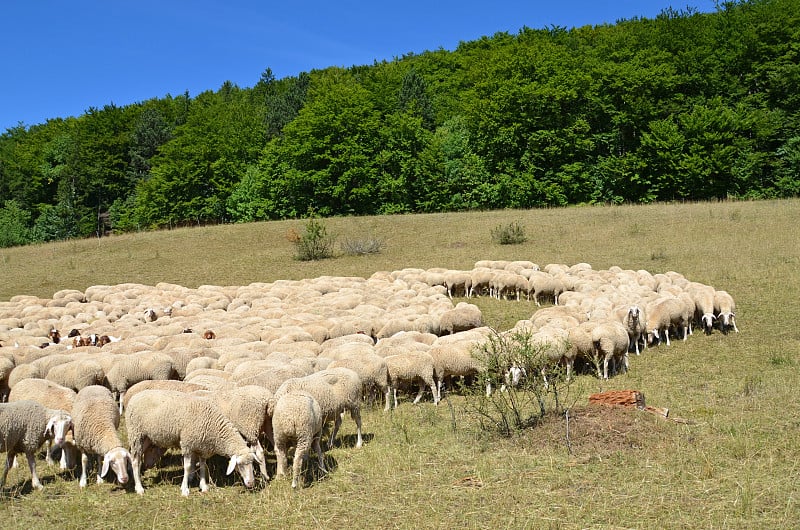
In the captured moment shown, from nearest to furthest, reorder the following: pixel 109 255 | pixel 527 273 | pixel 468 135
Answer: pixel 527 273, pixel 109 255, pixel 468 135

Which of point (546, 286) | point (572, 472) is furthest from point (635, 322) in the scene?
point (572, 472)

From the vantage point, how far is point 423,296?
20812 millimetres

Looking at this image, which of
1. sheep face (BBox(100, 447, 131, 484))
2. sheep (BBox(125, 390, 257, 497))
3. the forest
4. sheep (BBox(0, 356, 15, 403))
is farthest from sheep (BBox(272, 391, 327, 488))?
the forest

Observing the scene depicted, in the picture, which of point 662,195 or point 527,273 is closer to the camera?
point 527,273

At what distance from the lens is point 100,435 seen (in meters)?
8.72

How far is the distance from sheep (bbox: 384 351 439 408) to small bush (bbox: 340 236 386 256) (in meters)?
22.0

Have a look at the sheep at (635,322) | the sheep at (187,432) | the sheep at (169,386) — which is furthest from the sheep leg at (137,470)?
the sheep at (635,322)

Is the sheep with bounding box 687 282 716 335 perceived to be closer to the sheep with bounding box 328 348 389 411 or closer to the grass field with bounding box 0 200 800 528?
the grass field with bounding box 0 200 800 528

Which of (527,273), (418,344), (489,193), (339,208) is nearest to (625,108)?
(489,193)

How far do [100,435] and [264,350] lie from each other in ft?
16.4

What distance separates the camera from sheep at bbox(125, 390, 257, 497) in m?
8.28

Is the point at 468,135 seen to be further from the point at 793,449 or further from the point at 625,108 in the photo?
the point at 793,449

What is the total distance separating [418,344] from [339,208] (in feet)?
150

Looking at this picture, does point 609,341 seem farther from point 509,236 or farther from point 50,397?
point 509,236
